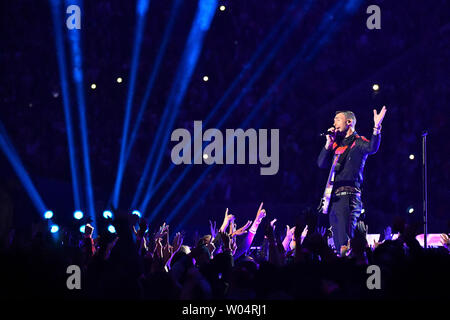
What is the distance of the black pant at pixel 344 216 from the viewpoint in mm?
7410

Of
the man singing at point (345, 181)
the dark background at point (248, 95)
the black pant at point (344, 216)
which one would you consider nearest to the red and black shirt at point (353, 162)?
the man singing at point (345, 181)

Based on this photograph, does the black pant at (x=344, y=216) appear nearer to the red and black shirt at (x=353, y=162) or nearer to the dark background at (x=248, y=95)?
the red and black shirt at (x=353, y=162)

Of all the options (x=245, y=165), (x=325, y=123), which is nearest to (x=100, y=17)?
(x=245, y=165)

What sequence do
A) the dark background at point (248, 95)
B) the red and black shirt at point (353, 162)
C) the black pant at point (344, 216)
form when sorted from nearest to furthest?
the black pant at point (344, 216) < the red and black shirt at point (353, 162) < the dark background at point (248, 95)

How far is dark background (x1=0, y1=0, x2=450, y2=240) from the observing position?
12.1 metres

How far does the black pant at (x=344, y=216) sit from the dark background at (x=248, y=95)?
434cm

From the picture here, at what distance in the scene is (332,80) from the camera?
1274 cm

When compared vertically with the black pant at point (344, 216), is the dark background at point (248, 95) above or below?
above

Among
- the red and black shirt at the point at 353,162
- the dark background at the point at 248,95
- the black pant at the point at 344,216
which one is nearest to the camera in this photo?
the black pant at the point at 344,216

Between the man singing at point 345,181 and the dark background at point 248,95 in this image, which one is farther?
the dark background at point 248,95

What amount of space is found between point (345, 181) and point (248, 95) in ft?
17.8

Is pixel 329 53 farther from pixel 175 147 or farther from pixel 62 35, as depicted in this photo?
pixel 62 35

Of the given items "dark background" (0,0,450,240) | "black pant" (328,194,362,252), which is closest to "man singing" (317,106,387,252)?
"black pant" (328,194,362,252)

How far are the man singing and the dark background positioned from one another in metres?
4.31
